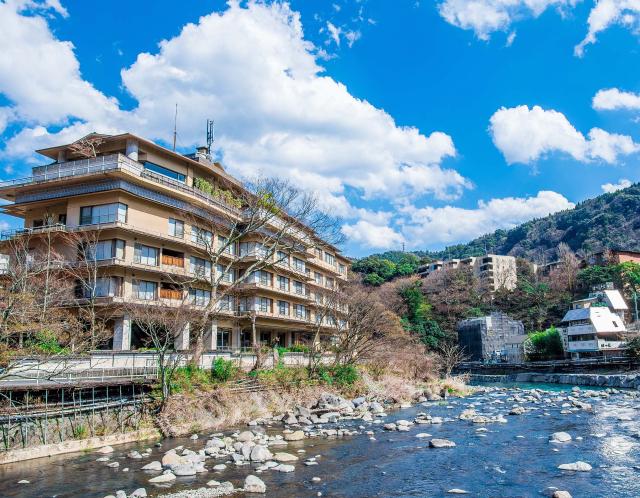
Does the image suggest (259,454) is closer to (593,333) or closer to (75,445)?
(75,445)

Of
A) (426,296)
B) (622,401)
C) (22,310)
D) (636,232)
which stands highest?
(636,232)

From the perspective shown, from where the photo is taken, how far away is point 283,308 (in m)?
50.5

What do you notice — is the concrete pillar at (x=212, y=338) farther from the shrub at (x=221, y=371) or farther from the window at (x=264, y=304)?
the shrub at (x=221, y=371)

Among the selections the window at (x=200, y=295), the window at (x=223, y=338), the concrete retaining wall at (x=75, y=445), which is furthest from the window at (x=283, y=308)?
the concrete retaining wall at (x=75, y=445)

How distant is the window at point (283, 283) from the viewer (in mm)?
49469

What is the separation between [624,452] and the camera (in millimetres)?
18391

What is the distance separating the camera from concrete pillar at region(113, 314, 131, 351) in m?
32.5

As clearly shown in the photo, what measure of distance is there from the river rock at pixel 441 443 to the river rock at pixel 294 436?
5.68 m

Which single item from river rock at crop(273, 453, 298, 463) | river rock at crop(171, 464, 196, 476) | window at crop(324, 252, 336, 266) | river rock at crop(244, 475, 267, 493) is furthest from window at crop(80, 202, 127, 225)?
window at crop(324, 252, 336, 266)

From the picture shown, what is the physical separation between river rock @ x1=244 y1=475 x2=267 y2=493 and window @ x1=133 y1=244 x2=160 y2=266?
22814 millimetres

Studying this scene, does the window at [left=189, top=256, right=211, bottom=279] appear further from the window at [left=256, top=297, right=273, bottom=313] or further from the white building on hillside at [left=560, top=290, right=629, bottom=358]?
the white building on hillside at [left=560, top=290, right=629, bottom=358]

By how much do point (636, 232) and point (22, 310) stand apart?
144 m

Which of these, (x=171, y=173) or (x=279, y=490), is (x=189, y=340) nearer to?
(x=171, y=173)

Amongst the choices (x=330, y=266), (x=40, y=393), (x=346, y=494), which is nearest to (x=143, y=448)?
(x=40, y=393)
